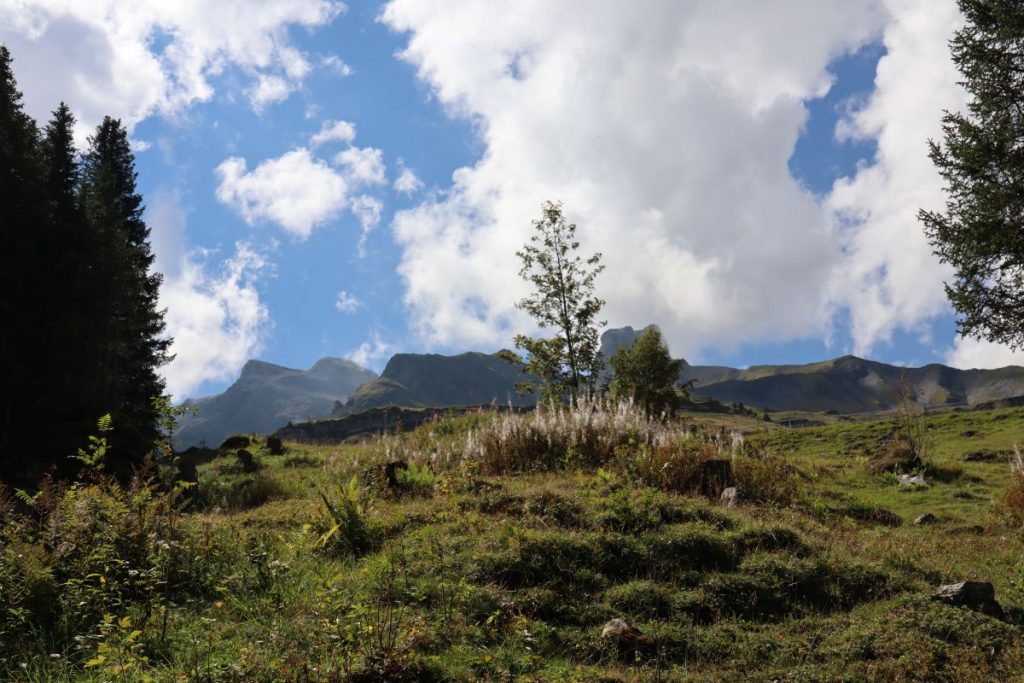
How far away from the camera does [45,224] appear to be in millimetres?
24312

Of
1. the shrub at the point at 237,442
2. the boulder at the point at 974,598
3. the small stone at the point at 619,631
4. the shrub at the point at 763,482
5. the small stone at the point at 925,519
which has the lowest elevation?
the small stone at the point at 925,519

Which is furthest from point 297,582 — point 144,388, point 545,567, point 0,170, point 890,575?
point 144,388

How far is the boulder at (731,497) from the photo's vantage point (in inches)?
421

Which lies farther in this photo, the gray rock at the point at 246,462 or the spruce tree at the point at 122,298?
the spruce tree at the point at 122,298

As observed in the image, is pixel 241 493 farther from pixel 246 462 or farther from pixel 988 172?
pixel 988 172

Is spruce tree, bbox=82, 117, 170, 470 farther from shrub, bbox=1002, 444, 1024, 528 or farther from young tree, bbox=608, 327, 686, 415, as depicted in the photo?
young tree, bbox=608, 327, 686, 415

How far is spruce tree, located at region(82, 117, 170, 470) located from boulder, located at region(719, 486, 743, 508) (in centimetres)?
1372

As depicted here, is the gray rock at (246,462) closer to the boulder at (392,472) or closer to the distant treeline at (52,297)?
the distant treeline at (52,297)

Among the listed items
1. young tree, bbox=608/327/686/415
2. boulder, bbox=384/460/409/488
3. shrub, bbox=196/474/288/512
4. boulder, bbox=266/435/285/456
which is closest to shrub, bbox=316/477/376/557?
boulder, bbox=384/460/409/488

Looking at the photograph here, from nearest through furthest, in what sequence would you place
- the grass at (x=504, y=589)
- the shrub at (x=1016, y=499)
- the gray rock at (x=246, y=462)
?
the grass at (x=504, y=589)
the shrub at (x=1016, y=499)
the gray rock at (x=246, y=462)

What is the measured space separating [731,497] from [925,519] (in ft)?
14.8

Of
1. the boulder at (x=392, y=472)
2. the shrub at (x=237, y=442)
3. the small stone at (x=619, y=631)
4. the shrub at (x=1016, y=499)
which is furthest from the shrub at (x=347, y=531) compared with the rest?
the shrub at (x=237, y=442)

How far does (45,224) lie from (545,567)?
2590cm

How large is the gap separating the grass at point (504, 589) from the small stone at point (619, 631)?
9 cm
